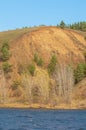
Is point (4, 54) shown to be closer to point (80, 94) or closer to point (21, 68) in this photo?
point (21, 68)

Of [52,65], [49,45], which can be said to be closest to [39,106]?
[52,65]

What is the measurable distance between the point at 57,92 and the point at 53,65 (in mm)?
20483

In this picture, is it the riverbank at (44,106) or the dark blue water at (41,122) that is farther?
the riverbank at (44,106)

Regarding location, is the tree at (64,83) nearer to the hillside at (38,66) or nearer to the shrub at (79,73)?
the hillside at (38,66)

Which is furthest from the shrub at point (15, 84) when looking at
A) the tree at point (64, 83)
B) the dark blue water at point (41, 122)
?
the dark blue water at point (41, 122)

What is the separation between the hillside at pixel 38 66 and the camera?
133 meters

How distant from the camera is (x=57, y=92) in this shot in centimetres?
13738

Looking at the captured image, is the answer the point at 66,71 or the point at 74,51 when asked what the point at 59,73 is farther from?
the point at 74,51

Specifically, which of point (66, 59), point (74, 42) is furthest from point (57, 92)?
point (74, 42)

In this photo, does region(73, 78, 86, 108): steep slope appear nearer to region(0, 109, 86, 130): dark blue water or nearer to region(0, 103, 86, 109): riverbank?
region(0, 103, 86, 109): riverbank

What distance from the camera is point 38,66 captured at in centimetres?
16138

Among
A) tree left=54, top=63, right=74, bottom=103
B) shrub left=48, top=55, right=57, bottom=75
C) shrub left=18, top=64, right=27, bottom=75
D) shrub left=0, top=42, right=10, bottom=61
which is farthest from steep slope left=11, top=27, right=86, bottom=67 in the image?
tree left=54, top=63, right=74, bottom=103

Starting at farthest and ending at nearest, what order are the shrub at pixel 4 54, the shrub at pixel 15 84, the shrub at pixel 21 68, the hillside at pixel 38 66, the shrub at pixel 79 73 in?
the shrub at pixel 4 54, the shrub at pixel 21 68, the shrub at pixel 79 73, the shrub at pixel 15 84, the hillside at pixel 38 66

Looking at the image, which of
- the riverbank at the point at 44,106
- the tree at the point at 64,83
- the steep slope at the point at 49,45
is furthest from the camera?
the steep slope at the point at 49,45
